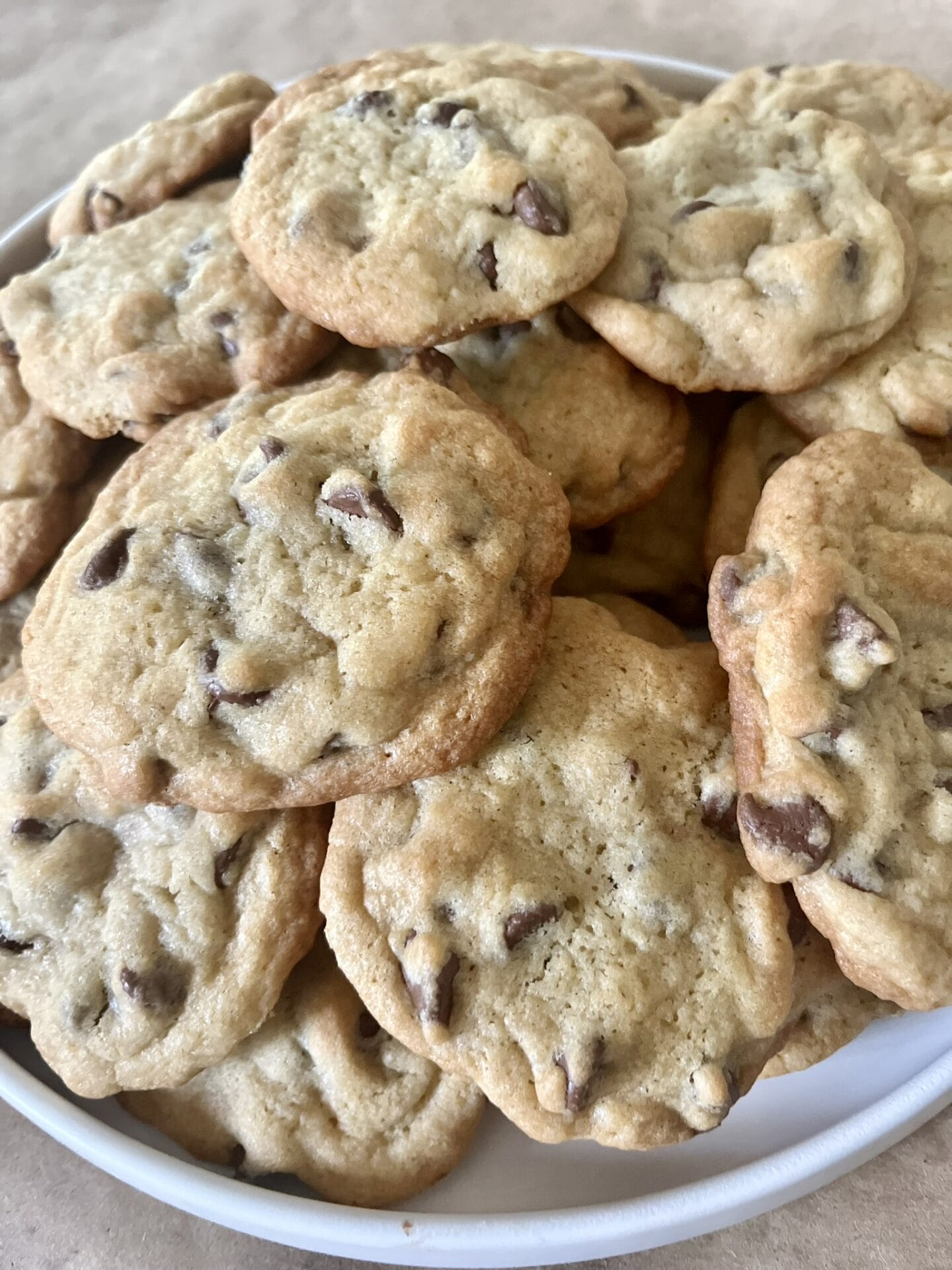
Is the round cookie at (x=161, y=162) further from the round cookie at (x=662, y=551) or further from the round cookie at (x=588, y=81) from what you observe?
the round cookie at (x=662, y=551)

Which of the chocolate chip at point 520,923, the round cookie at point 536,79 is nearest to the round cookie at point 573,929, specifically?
the chocolate chip at point 520,923

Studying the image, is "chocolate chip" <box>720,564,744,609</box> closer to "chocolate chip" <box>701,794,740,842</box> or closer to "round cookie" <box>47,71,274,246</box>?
"chocolate chip" <box>701,794,740,842</box>

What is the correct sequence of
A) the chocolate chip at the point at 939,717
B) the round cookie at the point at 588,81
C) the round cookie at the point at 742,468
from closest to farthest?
the chocolate chip at the point at 939,717 < the round cookie at the point at 742,468 < the round cookie at the point at 588,81

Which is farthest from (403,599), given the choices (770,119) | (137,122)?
(137,122)

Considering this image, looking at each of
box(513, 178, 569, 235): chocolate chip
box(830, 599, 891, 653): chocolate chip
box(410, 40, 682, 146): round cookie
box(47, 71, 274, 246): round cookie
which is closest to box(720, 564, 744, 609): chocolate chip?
box(830, 599, 891, 653): chocolate chip

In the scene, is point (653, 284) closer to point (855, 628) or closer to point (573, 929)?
point (855, 628)

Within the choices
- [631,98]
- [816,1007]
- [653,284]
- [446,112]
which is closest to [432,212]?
[446,112]
